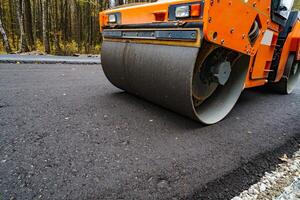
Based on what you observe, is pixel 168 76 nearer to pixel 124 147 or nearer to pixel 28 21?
pixel 124 147

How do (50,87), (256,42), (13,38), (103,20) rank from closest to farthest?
1. (256,42)
2. (103,20)
3. (50,87)
4. (13,38)

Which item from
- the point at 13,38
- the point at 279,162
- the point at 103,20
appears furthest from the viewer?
the point at 13,38

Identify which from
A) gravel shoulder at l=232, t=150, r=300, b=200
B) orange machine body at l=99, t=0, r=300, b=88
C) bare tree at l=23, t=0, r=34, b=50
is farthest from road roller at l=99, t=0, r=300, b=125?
bare tree at l=23, t=0, r=34, b=50

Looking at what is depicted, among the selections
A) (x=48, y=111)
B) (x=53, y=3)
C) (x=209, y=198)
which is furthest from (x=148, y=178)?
(x=53, y=3)

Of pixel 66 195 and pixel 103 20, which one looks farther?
pixel 103 20

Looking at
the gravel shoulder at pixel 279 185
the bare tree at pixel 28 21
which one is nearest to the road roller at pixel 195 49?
the gravel shoulder at pixel 279 185

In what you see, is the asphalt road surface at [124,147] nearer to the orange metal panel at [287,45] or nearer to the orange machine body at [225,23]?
the orange metal panel at [287,45]

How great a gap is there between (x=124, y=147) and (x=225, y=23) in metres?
1.32

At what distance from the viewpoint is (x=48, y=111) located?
7.98 feet

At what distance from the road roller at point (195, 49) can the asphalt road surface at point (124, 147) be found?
0.91 feet

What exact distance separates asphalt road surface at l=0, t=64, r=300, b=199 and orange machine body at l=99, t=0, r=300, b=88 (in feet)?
2.63

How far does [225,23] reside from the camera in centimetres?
177

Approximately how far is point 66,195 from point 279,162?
1.62m

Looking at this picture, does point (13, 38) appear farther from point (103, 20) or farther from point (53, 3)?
point (103, 20)
